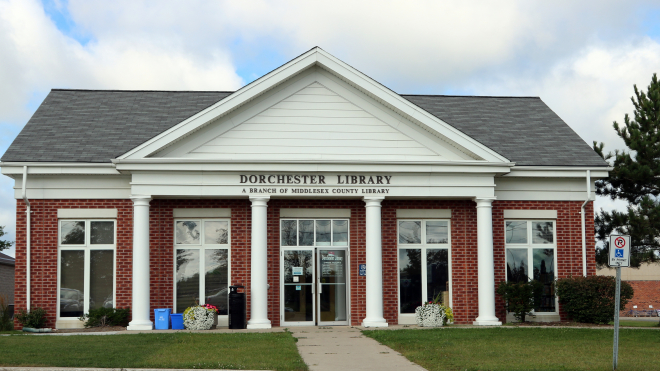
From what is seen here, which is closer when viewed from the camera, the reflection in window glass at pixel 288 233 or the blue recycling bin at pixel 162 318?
the blue recycling bin at pixel 162 318

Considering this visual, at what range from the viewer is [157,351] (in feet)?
40.8

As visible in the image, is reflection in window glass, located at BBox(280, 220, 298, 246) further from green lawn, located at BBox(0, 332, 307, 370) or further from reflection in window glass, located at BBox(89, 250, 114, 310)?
reflection in window glass, located at BBox(89, 250, 114, 310)

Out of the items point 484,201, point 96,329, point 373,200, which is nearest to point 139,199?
point 96,329

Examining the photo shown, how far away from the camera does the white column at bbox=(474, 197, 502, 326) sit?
17.9 metres

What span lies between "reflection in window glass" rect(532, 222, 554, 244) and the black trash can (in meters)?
8.30

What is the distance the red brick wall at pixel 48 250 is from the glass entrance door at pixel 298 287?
406 centimetres

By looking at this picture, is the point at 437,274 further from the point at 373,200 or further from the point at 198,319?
the point at 198,319

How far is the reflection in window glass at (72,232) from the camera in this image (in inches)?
719

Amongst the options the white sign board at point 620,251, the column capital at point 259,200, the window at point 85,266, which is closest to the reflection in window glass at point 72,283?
the window at point 85,266

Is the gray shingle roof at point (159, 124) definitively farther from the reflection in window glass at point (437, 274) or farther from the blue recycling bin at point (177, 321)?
the blue recycling bin at point (177, 321)

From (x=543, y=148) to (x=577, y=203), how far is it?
1.82 meters

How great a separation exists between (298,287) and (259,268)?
167cm

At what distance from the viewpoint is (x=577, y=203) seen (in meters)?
19.5

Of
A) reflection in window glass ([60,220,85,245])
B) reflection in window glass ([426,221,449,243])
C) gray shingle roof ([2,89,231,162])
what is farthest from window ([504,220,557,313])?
reflection in window glass ([60,220,85,245])
